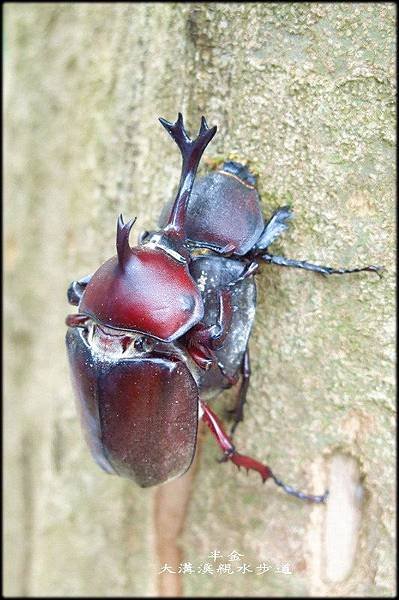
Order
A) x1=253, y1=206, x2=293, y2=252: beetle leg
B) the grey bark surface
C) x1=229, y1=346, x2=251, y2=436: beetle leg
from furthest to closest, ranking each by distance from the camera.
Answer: x1=229, y1=346, x2=251, y2=436: beetle leg, x1=253, y1=206, x2=293, y2=252: beetle leg, the grey bark surface

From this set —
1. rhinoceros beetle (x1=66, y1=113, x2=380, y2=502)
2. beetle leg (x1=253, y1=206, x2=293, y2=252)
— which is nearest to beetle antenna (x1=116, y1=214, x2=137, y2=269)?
rhinoceros beetle (x1=66, y1=113, x2=380, y2=502)

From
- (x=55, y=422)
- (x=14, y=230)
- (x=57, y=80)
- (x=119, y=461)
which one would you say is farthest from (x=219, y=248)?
(x=14, y=230)

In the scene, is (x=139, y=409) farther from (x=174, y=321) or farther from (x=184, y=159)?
(x=184, y=159)

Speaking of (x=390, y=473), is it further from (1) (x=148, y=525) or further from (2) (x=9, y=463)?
(2) (x=9, y=463)

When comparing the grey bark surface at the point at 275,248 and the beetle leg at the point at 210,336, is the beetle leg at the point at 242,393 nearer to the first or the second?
the grey bark surface at the point at 275,248

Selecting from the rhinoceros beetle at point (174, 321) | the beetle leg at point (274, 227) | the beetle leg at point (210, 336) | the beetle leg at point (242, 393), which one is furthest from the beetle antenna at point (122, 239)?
the beetle leg at point (242, 393)

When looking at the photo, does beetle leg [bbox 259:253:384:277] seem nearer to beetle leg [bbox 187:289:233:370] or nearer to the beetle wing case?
beetle leg [bbox 187:289:233:370]
